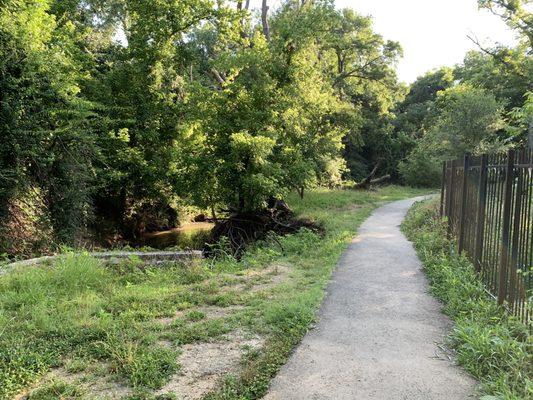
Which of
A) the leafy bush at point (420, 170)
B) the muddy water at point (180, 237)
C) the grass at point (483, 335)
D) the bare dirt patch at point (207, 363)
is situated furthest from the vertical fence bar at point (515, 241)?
the leafy bush at point (420, 170)

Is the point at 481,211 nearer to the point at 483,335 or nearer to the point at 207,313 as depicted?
the point at 483,335

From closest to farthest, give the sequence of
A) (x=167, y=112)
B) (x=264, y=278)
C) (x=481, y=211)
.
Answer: (x=481, y=211), (x=264, y=278), (x=167, y=112)

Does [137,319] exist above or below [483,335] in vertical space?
below

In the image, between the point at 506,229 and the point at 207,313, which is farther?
the point at 207,313

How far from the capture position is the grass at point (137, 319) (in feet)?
12.3

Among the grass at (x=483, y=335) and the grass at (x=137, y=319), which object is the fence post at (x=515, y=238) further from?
the grass at (x=137, y=319)

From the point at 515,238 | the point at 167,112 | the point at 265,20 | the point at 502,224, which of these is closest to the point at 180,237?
the point at 167,112

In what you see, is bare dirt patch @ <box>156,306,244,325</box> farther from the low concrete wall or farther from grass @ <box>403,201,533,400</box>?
the low concrete wall

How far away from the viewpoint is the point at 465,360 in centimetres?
412

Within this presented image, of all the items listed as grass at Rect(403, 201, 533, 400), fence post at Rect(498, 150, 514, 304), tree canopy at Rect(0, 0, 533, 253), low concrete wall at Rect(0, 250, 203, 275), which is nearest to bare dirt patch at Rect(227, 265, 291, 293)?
low concrete wall at Rect(0, 250, 203, 275)

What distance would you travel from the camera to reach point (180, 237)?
17656mm

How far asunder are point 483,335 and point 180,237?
1461 centimetres

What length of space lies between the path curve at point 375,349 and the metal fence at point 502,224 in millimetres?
894

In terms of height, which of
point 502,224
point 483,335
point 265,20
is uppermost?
point 265,20
